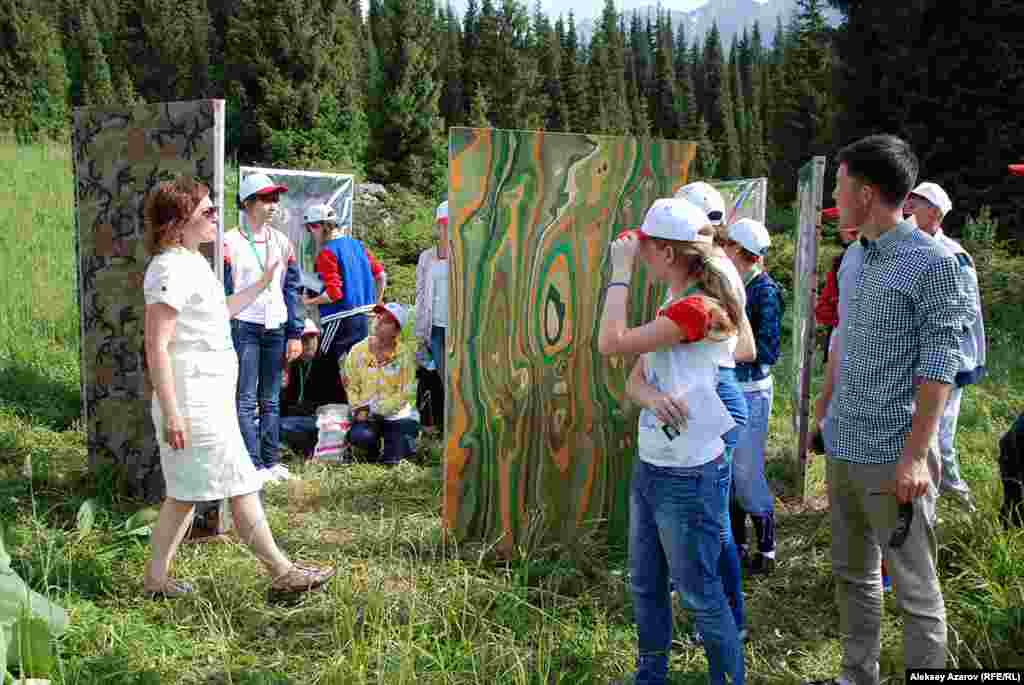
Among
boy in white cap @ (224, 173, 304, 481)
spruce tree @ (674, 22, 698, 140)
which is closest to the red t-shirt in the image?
boy in white cap @ (224, 173, 304, 481)

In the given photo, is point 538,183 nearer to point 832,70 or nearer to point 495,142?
point 495,142

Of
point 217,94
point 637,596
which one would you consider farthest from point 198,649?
point 217,94

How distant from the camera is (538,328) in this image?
13.6 feet

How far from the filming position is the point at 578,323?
13.9 ft

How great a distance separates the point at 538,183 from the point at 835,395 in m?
1.86

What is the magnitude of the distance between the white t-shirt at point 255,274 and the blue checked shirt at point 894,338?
3.44m

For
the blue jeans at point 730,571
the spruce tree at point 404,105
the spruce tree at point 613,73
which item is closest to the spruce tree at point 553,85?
the spruce tree at point 613,73

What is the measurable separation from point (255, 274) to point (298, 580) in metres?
2.20

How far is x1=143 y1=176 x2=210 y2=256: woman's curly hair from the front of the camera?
135 inches

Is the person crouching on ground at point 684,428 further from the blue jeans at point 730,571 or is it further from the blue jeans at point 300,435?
the blue jeans at point 300,435

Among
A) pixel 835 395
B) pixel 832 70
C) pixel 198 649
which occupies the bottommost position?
pixel 198 649

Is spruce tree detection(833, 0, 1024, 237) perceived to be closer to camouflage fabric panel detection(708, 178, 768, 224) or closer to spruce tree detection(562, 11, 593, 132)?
camouflage fabric panel detection(708, 178, 768, 224)

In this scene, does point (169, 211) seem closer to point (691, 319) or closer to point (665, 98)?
point (691, 319)

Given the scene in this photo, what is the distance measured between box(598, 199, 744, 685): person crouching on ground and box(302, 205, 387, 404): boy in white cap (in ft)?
12.6
